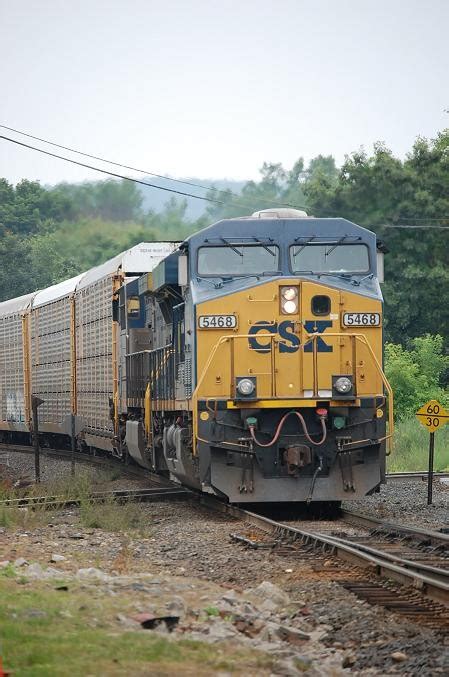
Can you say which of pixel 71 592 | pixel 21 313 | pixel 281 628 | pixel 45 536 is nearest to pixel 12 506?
pixel 45 536

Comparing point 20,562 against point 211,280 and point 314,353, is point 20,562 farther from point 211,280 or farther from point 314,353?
point 211,280

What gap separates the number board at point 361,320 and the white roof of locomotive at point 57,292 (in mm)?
12122

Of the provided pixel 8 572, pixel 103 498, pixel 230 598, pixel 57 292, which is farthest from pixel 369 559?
pixel 57 292

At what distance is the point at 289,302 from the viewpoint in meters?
13.9

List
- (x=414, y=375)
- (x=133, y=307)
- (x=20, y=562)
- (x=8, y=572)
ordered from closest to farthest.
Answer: (x=8, y=572), (x=20, y=562), (x=133, y=307), (x=414, y=375)

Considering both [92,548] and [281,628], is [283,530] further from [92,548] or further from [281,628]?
[281,628]

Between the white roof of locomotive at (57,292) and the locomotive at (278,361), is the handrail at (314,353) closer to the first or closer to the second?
the locomotive at (278,361)

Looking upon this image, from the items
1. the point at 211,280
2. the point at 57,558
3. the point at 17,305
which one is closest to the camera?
the point at 57,558

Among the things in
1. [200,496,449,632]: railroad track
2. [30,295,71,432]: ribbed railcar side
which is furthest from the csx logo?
[30,295,71,432]: ribbed railcar side

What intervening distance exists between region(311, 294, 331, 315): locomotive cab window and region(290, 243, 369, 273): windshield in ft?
1.49

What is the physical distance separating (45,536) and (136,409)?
20.1ft

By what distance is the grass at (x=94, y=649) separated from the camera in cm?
607

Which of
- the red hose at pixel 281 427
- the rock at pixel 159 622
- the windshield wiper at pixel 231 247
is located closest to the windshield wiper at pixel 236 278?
the windshield wiper at pixel 231 247

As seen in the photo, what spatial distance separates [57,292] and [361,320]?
1425 cm
